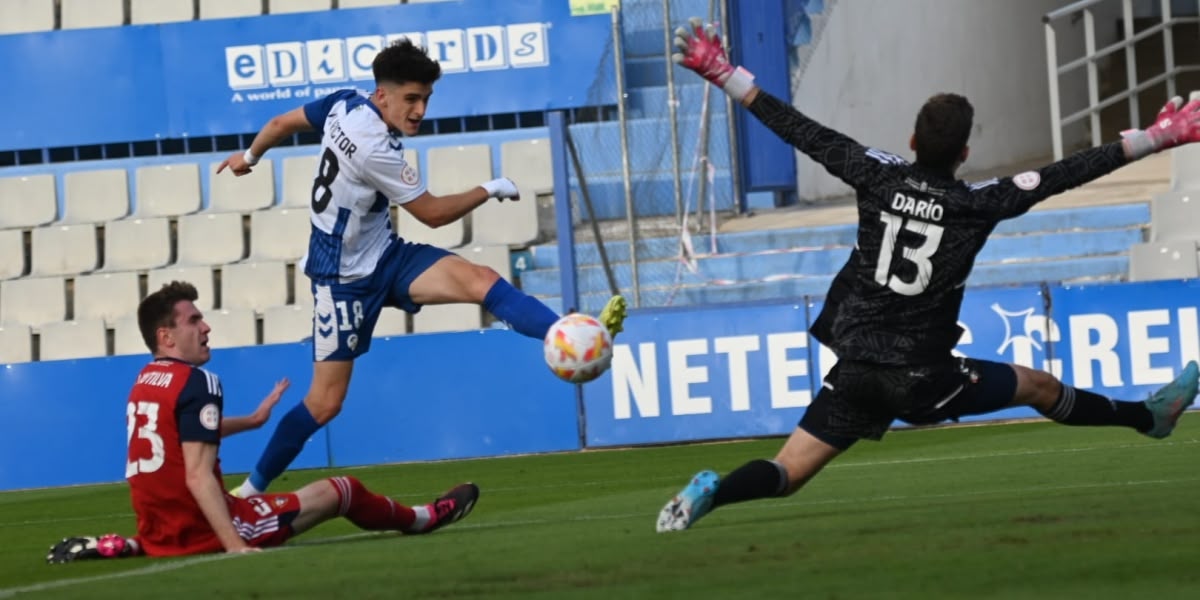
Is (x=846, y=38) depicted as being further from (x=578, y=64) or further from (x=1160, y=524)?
(x=1160, y=524)

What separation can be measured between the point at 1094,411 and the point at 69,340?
12954 mm

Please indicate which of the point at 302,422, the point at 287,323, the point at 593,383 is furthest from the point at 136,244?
the point at 302,422

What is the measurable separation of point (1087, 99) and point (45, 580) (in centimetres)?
1855

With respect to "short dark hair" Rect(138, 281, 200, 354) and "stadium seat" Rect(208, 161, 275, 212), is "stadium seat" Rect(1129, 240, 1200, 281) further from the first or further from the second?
"short dark hair" Rect(138, 281, 200, 354)

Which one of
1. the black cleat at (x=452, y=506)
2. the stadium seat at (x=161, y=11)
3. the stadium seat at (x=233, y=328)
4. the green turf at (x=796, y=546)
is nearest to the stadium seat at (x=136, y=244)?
the stadium seat at (x=233, y=328)

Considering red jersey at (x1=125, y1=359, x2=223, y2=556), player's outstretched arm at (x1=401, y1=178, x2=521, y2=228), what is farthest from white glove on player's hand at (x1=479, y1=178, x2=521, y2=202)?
red jersey at (x1=125, y1=359, x2=223, y2=556)

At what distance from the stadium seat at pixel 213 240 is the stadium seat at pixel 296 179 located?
1.75 ft

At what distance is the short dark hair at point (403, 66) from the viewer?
7965 mm

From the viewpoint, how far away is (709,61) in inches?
259

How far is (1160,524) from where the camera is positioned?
5871mm

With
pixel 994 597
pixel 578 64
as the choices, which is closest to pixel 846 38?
pixel 578 64

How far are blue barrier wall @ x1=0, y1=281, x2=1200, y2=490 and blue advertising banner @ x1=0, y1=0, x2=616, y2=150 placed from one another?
460cm

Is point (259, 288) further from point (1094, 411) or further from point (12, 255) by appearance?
point (1094, 411)

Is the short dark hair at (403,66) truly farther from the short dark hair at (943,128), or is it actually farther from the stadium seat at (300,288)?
the stadium seat at (300,288)
